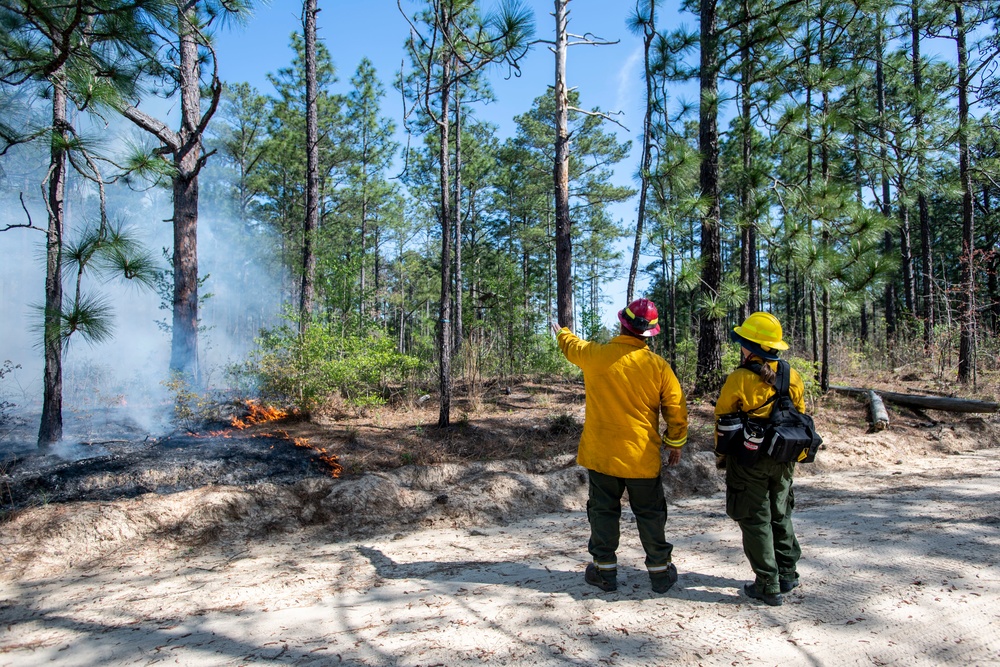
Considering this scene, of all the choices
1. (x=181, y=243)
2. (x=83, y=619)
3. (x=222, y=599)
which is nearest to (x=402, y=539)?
(x=222, y=599)

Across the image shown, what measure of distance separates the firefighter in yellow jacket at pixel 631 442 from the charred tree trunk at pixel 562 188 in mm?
5772

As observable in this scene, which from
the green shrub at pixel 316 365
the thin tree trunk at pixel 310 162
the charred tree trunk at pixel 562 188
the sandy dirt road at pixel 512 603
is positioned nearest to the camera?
the sandy dirt road at pixel 512 603

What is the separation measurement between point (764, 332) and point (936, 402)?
30.0 ft

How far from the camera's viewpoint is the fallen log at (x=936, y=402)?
30.6 feet

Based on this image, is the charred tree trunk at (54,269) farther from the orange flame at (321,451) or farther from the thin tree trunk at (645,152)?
the thin tree trunk at (645,152)

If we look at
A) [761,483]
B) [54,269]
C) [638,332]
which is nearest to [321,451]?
[54,269]

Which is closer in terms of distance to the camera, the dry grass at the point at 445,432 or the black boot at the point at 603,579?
the black boot at the point at 603,579

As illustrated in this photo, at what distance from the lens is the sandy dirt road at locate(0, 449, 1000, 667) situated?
2916 millimetres

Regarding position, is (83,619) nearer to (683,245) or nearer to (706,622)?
(706,622)

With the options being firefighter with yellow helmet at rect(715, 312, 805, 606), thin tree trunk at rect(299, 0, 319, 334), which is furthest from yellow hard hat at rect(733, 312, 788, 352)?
thin tree trunk at rect(299, 0, 319, 334)

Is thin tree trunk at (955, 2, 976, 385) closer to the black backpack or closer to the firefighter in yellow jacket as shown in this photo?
the black backpack

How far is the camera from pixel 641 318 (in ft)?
12.3

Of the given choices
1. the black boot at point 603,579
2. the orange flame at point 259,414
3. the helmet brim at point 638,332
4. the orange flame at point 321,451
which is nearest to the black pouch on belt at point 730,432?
the helmet brim at point 638,332

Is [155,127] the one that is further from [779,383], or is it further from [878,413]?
[878,413]
